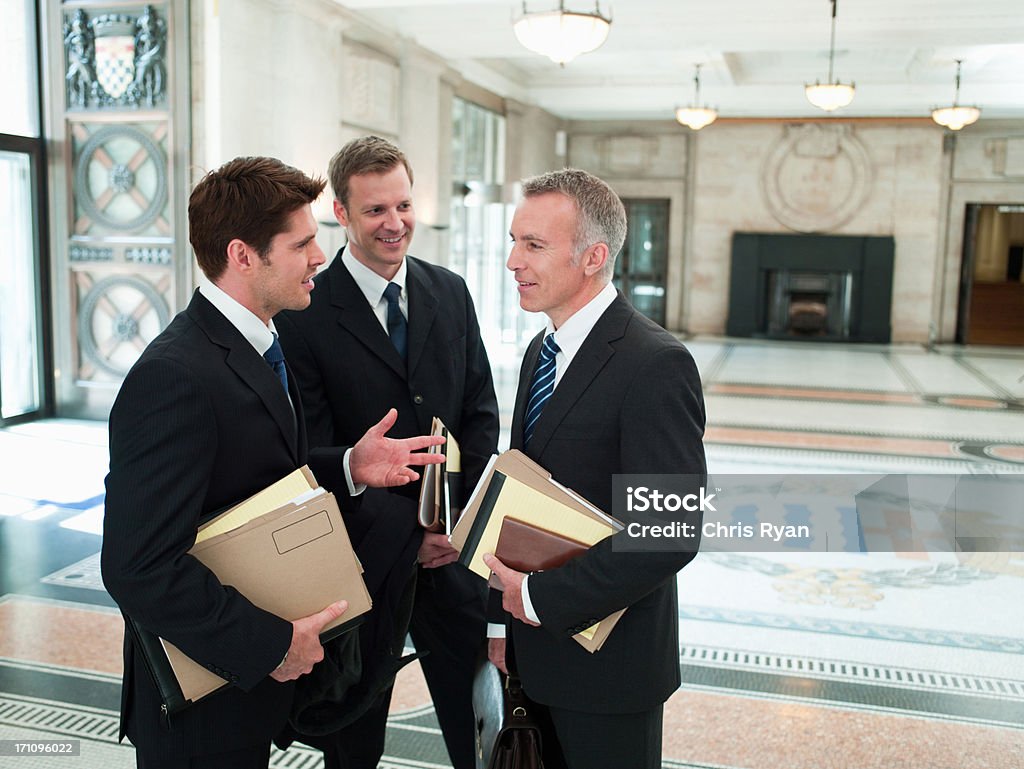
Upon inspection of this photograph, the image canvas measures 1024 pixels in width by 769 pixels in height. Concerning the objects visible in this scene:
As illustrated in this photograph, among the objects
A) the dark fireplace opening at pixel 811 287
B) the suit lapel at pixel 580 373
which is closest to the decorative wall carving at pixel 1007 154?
the dark fireplace opening at pixel 811 287

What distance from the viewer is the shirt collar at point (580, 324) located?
191 centimetres

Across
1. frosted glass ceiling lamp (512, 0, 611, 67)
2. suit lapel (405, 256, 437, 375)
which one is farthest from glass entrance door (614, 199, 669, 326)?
suit lapel (405, 256, 437, 375)

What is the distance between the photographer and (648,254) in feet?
65.3

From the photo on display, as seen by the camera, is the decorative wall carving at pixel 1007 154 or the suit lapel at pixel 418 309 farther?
the decorative wall carving at pixel 1007 154

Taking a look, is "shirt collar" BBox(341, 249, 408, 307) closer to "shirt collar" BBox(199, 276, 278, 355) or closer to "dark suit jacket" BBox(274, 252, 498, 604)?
"dark suit jacket" BBox(274, 252, 498, 604)

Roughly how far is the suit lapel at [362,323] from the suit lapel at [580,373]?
68 cm

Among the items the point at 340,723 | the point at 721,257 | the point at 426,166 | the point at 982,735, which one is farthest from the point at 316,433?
the point at 721,257

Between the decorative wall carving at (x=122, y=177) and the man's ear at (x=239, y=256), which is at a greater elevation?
the decorative wall carving at (x=122, y=177)

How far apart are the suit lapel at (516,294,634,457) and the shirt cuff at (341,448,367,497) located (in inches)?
20.8

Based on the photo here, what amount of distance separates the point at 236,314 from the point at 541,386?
614mm

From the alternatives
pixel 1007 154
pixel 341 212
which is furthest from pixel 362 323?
pixel 1007 154

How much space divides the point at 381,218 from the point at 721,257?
17.5 m

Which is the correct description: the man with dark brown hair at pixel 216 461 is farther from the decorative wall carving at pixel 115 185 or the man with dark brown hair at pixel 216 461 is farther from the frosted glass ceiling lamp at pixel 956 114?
the frosted glass ceiling lamp at pixel 956 114

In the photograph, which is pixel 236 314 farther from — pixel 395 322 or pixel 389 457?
pixel 395 322
